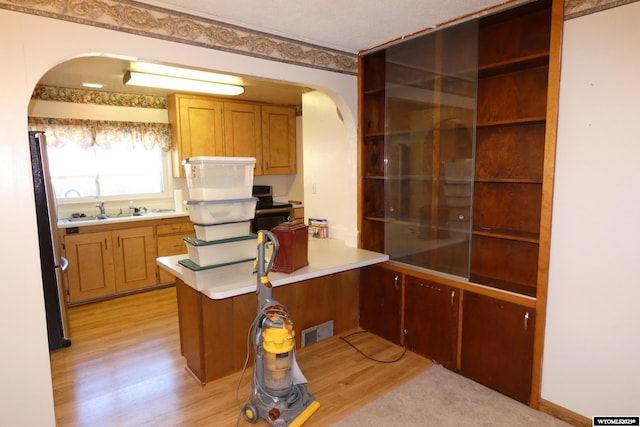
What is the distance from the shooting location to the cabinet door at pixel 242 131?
4.90 metres

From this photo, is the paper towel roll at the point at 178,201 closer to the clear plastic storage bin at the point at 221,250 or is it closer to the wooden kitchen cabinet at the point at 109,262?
the wooden kitchen cabinet at the point at 109,262

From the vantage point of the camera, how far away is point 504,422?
2164 mm

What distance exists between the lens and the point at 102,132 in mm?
4453

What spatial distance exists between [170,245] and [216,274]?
98.1 inches

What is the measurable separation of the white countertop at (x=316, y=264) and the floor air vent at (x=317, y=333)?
645mm

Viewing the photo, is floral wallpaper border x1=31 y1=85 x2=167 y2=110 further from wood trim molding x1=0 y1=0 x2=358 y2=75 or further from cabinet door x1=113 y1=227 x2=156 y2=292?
wood trim molding x1=0 y1=0 x2=358 y2=75

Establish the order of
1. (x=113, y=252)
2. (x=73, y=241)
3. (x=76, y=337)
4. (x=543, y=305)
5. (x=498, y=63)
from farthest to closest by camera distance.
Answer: (x=113, y=252), (x=73, y=241), (x=76, y=337), (x=498, y=63), (x=543, y=305)

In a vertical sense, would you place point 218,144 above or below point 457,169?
above

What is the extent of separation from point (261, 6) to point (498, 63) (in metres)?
1.54

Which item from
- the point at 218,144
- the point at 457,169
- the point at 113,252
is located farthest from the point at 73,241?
the point at 457,169

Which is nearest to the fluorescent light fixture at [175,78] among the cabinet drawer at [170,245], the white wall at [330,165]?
the white wall at [330,165]

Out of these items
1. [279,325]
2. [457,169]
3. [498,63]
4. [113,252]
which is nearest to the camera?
[279,325]

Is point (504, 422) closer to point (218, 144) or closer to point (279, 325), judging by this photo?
point (279, 325)

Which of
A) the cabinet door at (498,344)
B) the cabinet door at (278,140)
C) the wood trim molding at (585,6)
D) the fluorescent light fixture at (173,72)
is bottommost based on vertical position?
the cabinet door at (498,344)
